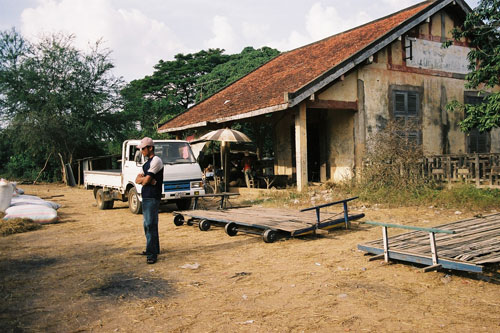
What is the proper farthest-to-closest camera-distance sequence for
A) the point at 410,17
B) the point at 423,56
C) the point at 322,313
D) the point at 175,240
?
the point at 423,56 → the point at 410,17 → the point at 175,240 → the point at 322,313

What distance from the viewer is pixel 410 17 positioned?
14.4m

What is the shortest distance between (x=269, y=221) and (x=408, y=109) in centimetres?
980

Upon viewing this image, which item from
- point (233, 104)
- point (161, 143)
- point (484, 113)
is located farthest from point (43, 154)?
point (484, 113)

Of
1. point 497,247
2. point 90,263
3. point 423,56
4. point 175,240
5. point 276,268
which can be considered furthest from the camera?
point 423,56

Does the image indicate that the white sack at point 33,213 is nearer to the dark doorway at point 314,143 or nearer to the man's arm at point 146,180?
the man's arm at point 146,180

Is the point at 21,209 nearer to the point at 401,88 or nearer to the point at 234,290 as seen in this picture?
the point at 234,290

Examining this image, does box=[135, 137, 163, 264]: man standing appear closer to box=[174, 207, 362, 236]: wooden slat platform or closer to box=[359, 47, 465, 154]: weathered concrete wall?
box=[174, 207, 362, 236]: wooden slat platform

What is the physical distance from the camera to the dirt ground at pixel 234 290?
12.6 ft

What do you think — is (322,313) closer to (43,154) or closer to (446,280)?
A: (446,280)

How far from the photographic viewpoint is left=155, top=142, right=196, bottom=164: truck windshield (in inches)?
447

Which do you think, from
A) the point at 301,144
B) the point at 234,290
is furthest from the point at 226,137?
the point at 234,290

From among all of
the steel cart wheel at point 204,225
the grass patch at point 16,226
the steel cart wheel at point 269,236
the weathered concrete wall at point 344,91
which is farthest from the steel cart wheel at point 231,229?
the weathered concrete wall at point 344,91

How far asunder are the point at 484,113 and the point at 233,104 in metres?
8.90

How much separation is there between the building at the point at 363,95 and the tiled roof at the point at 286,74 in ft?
0.25
